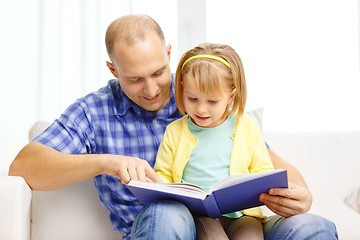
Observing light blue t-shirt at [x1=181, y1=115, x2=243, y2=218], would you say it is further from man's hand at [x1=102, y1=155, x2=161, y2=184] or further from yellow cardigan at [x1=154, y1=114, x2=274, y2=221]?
man's hand at [x1=102, y1=155, x2=161, y2=184]

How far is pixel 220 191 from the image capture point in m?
1.11

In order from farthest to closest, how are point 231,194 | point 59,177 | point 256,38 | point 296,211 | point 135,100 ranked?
1. point 256,38
2. point 135,100
3. point 59,177
4. point 296,211
5. point 231,194

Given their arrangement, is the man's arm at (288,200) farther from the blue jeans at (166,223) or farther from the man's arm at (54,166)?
the man's arm at (54,166)

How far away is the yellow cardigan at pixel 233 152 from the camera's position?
1.42 metres

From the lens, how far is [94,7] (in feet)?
9.11

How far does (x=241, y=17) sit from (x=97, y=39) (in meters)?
0.92

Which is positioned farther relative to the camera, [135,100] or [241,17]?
[241,17]

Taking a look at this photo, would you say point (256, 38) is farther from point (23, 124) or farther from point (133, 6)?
point (23, 124)

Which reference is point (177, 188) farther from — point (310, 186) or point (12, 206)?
point (310, 186)

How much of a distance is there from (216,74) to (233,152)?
26 cm

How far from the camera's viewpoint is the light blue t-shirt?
1.41m

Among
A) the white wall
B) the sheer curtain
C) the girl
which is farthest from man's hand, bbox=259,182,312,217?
the sheer curtain

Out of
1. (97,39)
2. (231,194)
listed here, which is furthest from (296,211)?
(97,39)

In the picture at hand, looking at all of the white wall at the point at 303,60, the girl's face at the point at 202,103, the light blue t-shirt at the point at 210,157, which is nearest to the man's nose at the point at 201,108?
the girl's face at the point at 202,103
